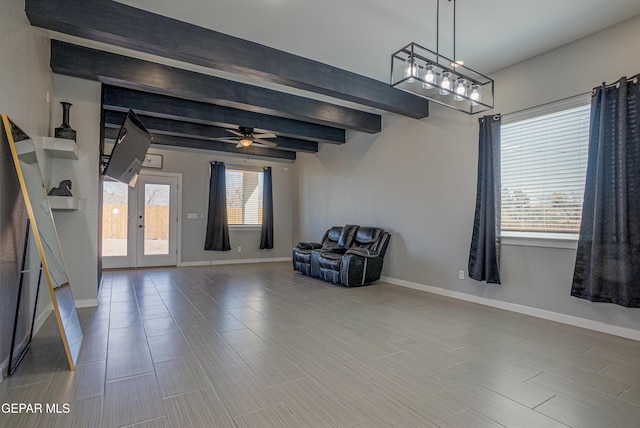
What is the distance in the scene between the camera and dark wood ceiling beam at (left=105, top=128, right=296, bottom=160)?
6888mm

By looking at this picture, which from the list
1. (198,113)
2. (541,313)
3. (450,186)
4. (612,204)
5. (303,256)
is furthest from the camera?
(303,256)

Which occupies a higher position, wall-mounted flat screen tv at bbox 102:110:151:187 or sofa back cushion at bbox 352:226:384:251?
wall-mounted flat screen tv at bbox 102:110:151:187

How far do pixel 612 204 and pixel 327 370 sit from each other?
3.12 metres

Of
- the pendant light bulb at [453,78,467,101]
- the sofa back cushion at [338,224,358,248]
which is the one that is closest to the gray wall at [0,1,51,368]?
the pendant light bulb at [453,78,467,101]

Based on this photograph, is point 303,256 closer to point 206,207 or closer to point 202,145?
point 206,207

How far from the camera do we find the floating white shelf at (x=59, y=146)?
11.1 ft

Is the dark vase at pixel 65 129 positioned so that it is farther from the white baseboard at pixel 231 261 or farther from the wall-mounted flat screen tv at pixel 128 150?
the white baseboard at pixel 231 261

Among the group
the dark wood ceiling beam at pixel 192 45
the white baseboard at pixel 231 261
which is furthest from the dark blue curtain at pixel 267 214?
the dark wood ceiling beam at pixel 192 45

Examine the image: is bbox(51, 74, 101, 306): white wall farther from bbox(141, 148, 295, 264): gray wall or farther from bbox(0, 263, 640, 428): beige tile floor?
bbox(141, 148, 295, 264): gray wall

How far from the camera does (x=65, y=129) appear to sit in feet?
12.4

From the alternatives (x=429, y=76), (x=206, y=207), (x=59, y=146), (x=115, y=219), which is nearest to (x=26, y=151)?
(x=59, y=146)

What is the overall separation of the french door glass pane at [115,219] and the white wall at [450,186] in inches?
172

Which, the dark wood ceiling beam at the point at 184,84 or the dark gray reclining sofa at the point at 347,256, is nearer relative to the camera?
the dark wood ceiling beam at the point at 184,84

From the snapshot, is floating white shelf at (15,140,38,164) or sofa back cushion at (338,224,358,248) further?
sofa back cushion at (338,224,358,248)
